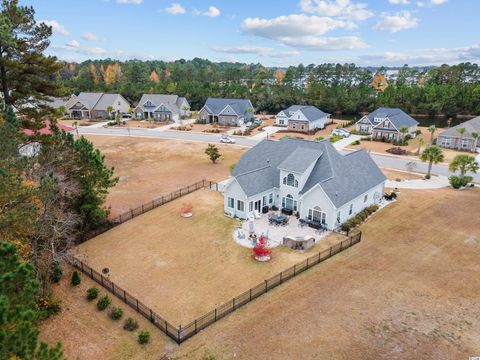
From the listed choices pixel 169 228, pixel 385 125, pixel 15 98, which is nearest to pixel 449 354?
pixel 169 228

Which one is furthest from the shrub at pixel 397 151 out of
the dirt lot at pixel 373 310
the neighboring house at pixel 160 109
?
the neighboring house at pixel 160 109

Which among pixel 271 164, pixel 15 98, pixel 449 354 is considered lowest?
pixel 449 354

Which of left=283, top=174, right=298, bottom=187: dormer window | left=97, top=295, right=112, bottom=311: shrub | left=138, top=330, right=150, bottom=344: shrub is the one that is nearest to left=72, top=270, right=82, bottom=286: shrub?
left=97, top=295, right=112, bottom=311: shrub

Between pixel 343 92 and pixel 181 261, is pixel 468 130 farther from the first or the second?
pixel 181 261

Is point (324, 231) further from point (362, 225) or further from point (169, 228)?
point (169, 228)

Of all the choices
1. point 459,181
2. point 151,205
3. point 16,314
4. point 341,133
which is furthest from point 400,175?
point 16,314

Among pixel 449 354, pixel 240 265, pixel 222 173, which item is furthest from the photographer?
pixel 222 173

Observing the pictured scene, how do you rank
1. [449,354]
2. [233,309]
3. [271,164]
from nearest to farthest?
[449,354]
[233,309]
[271,164]
